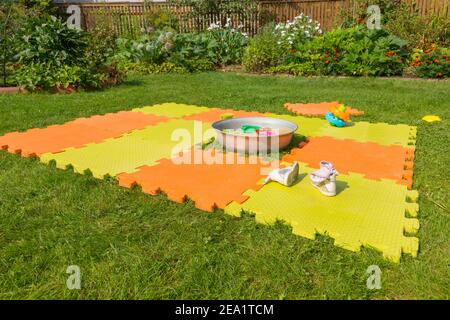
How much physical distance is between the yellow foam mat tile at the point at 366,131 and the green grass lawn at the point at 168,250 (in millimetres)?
619

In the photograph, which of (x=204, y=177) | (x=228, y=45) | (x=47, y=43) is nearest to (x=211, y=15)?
(x=228, y=45)

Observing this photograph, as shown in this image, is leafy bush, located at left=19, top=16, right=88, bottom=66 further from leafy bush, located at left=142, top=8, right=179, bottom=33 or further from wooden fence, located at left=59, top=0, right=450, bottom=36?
wooden fence, located at left=59, top=0, right=450, bottom=36

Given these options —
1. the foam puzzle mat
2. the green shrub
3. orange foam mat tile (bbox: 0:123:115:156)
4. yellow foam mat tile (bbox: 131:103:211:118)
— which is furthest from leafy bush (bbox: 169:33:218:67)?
orange foam mat tile (bbox: 0:123:115:156)

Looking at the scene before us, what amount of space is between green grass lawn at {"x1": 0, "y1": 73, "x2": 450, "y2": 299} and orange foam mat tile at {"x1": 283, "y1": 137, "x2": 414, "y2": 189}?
0.52 ft

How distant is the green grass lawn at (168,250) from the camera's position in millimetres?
2006

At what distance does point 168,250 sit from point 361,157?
243 cm

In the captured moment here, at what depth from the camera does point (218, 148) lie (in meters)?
4.14

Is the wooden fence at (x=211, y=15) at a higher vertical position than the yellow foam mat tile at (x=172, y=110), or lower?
higher

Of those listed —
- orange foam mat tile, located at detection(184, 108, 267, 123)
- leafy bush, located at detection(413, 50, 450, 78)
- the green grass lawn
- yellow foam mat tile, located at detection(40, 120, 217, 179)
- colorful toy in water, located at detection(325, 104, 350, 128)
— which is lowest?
the green grass lawn

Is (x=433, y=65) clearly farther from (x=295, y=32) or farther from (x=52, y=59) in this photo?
(x=52, y=59)

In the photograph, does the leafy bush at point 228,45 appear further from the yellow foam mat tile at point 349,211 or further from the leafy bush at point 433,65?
the yellow foam mat tile at point 349,211

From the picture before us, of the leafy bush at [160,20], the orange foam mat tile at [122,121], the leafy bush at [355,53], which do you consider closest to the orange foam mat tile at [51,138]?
the orange foam mat tile at [122,121]

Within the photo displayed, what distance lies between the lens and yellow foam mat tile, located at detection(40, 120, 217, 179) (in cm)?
363

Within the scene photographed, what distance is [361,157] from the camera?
3916 millimetres
